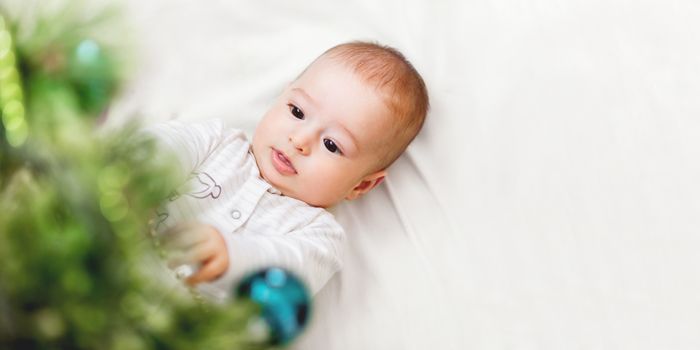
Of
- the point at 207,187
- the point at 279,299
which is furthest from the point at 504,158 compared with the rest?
the point at 279,299

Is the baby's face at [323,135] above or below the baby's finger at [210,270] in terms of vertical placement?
above

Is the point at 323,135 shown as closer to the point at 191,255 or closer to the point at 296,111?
the point at 296,111

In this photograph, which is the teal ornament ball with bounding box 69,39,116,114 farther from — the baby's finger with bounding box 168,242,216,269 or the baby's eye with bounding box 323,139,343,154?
the baby's eye with bounding box 323,139,343,154

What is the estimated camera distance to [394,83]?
1.02 m

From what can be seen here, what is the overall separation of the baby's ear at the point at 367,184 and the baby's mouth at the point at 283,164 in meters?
0.11

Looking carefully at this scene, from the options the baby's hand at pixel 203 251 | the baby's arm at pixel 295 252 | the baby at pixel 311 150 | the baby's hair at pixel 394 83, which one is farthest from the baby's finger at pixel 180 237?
the baby's hair at pixel 394 83

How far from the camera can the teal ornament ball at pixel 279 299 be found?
0.56 meters

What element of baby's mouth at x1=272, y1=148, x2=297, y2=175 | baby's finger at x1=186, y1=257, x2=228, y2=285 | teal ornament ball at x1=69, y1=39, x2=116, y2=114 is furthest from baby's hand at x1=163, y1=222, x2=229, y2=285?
baby's mouth at x1=272, y1=148, x2=297, y2=175

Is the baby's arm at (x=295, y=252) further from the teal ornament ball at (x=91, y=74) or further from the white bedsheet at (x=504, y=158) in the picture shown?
the teal ornament ball at (x=91, y=74)

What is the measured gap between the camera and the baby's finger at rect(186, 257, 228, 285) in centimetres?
75

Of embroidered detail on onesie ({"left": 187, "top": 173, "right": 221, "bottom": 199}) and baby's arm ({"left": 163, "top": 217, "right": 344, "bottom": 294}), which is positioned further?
embroidered detail on onesie ({"left": 187, "top": 173, "right": 221, "bottom": 199})

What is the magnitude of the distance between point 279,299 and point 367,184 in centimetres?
50

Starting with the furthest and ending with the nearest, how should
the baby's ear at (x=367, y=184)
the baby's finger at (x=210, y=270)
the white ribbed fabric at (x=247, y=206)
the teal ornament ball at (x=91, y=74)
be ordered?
the baby's ear at (x=367, y=184)
the white ribbed fabric at (x=247, y=206)
the baby's finger at (x=210, y=270)
the teal ornament ball at (x=91, y=74)

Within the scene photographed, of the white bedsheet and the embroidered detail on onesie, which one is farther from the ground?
the white bedsheet
